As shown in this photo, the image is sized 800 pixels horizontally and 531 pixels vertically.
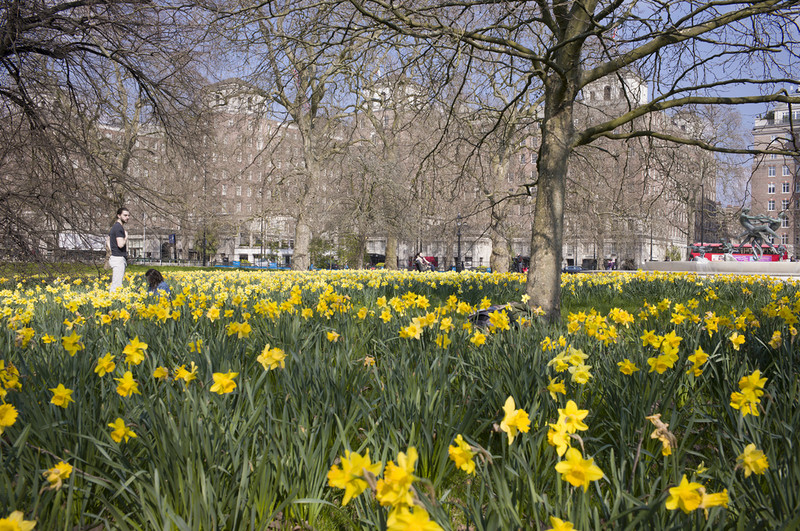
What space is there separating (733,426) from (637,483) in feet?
2.12

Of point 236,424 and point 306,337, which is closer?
point 236,424

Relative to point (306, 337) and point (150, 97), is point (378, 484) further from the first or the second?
point (150, 97)

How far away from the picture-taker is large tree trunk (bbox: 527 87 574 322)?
216 inches

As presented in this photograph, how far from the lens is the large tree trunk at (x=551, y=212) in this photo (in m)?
5.49

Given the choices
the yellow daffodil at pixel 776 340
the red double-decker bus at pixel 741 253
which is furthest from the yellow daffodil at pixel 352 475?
the red double-decker bus at pixel 741 253

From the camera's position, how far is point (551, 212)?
18.0 ft

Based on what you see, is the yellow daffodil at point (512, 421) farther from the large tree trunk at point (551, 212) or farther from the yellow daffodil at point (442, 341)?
the large tree trunk at point (551, 212)

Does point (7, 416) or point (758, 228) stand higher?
point (758, 228)

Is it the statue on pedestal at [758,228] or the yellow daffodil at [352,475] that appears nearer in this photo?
the yellow daffodil at [352,475]

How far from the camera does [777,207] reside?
7169 cm

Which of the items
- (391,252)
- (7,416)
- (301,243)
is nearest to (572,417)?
(7,416)

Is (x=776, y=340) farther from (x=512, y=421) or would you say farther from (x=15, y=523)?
(x=15, y=523)

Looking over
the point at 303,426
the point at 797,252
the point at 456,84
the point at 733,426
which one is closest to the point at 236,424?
the point at 303,426

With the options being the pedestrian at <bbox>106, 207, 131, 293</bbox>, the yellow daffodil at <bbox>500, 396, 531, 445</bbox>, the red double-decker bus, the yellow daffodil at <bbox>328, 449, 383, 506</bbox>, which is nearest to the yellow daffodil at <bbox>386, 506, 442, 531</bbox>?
the yellow daffodil at <bbox>328, 449, 383, 506</bbox>
